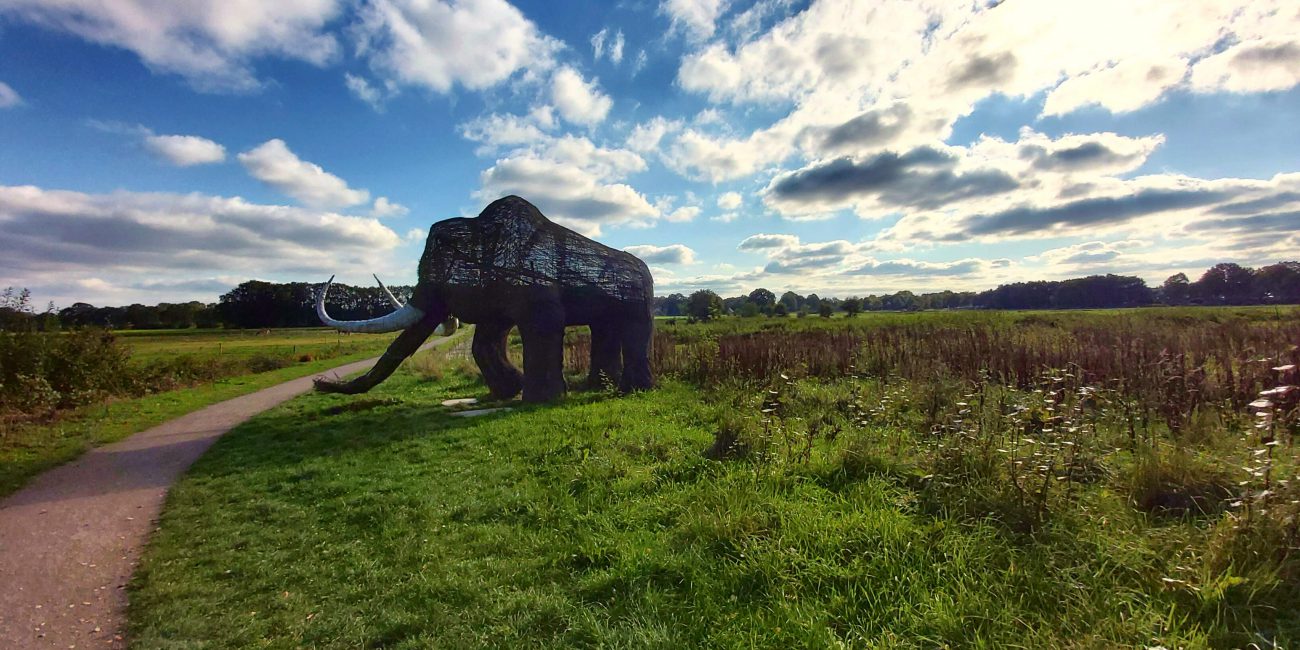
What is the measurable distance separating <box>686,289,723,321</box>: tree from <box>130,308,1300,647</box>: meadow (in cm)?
3654

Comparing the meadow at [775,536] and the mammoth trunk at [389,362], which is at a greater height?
the mammoth trunk at [389,362]

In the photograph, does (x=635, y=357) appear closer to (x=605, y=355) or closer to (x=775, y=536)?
(x=605, y=355)

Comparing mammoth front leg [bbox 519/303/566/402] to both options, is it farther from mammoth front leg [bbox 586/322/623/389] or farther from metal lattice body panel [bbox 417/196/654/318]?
mammoth front leg [bbox 586/322/623/389]

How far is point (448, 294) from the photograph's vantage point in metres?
10.4

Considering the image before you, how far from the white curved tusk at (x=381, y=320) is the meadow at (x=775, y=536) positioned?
299 cm

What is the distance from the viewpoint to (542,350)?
10.5 meters

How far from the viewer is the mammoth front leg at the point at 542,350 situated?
34.1 feet

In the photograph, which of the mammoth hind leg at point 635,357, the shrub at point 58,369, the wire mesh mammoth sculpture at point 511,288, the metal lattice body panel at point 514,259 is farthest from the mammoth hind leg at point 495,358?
the shrub at point 58,369

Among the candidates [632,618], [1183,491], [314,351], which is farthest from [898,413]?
[314,351]

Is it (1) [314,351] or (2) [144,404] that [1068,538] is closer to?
(2) [144,404]

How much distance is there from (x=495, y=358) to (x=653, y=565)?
8.91 m

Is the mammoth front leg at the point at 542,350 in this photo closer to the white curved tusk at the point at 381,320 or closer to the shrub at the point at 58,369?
the white curved tusk at the point at 381,320

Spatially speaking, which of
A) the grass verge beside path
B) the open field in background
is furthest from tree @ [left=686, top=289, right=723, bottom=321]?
the grass verge beside path

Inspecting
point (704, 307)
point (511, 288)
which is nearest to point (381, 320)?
point (511, 288)
